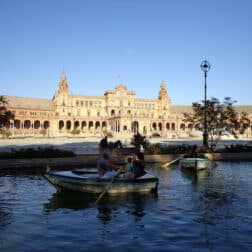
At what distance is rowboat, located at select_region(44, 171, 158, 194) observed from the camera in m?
15.1

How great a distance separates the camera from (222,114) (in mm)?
32969

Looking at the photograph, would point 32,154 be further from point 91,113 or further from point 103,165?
point 91,113

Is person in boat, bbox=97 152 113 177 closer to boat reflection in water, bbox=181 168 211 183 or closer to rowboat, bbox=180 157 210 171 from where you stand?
boat reflection in water, bbox=181 168 211 183

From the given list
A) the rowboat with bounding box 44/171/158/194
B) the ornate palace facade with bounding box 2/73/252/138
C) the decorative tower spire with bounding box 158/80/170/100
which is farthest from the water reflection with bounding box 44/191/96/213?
the decorative tower spire with bounding box 158/80/170/100

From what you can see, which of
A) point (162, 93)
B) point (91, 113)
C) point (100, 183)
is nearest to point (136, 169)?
point (100, 183)

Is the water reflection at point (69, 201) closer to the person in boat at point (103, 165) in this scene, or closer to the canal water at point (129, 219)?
the canal water at point (129, 219)

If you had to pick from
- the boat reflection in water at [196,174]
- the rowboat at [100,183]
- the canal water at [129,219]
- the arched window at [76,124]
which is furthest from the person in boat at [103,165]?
the arched window at [76,124]

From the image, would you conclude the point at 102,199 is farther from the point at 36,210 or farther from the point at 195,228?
the point at 195,228

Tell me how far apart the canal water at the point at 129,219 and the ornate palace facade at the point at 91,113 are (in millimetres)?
93260

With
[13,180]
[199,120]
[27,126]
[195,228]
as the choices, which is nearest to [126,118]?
[27,126]

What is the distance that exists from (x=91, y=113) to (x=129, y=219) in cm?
12134

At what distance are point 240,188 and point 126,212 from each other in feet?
24.0

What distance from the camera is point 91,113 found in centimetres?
13188

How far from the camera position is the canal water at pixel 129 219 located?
362 inches
